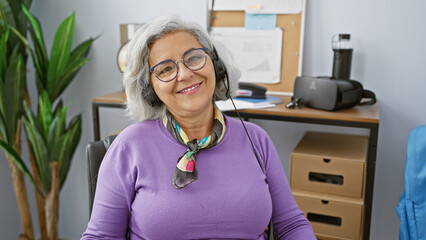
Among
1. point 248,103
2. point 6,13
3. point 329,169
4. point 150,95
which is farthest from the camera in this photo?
point 6,13

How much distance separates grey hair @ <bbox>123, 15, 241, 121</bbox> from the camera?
1.14 m

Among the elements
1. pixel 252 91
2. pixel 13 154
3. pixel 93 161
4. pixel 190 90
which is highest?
pixel 190 90

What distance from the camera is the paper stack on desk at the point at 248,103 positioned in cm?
178

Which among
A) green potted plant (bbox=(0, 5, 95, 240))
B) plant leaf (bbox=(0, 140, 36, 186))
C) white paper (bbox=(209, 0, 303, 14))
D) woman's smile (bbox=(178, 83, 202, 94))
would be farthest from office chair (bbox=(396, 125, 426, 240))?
plant leaf (bbox=(0, 140, 36, 186))

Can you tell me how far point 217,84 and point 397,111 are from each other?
1.18 meters

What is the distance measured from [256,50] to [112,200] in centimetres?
139

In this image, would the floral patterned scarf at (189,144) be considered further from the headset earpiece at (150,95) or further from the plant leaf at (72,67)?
the plant leaf at (72,67)

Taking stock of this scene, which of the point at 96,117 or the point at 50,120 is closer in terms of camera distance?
the point at 96,117

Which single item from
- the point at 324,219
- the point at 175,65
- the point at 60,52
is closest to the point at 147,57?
the point at 175,65

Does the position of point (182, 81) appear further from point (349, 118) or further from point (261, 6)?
point (261, 6)

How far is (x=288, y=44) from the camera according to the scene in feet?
7.00

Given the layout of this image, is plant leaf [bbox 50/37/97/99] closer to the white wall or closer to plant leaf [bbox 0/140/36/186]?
the white wall

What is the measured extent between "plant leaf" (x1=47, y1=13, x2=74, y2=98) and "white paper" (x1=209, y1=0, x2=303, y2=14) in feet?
2.82

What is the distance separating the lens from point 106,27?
2.52m
